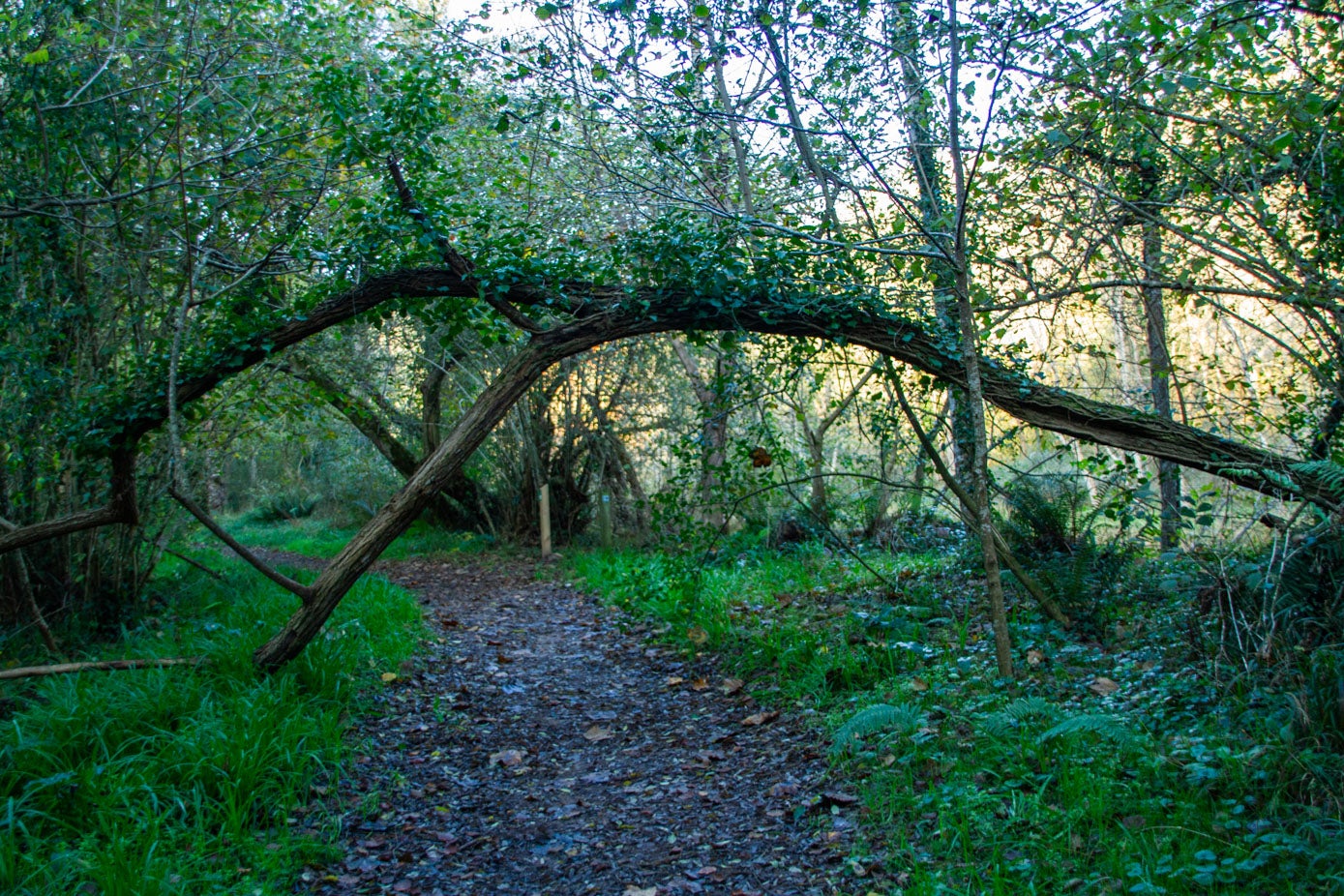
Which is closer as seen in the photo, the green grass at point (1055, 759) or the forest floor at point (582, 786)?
the green grass at point (1055, 759)

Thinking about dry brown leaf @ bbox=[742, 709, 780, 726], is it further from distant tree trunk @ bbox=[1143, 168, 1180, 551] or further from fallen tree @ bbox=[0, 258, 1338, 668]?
distant tree trunk @ bbox=[1143, 168, 1180, 551]

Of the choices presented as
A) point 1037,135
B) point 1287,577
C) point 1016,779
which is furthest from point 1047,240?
point 1016,779

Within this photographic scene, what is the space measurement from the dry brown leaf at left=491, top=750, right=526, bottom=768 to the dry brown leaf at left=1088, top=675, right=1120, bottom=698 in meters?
3.18

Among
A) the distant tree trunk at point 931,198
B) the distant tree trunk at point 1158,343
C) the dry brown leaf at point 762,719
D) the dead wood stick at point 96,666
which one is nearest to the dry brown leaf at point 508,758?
the dry brown leaf at point 762,719

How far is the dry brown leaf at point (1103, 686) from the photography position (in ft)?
15.1

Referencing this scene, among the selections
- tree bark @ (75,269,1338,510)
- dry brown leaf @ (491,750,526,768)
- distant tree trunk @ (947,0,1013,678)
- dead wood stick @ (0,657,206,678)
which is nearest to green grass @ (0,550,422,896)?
dead wood stick @ (0,657,206,678)

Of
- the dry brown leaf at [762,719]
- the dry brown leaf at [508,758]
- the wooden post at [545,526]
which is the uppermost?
the wooden post at [545,526]

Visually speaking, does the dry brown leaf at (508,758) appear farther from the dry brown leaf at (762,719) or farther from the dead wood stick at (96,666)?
the dead wood stick at (96,666)

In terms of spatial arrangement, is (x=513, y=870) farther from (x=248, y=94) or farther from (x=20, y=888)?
(x=248, y=94)

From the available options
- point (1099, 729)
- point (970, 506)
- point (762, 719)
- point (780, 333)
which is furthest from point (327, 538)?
point (1099, 729)

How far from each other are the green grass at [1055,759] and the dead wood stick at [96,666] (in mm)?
3560

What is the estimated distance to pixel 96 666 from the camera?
5082 millimetres

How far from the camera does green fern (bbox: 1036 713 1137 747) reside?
3705mm

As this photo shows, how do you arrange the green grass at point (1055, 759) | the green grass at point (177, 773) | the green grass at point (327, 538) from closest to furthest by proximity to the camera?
the green grass at point (1055, 759) < the green grass at point (177, 773) < the green grass at point (327, 538)
